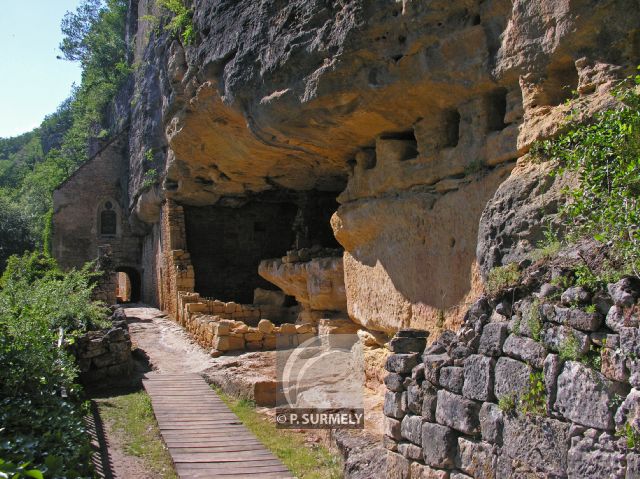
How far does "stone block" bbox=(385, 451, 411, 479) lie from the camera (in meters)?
4.46

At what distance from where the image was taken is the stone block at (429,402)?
4250 millimetres

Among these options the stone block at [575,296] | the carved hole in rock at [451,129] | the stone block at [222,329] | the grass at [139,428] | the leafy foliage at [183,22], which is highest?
the leafy foliage at [183,22]

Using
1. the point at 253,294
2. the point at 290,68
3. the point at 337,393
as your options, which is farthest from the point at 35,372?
the point at 253,294

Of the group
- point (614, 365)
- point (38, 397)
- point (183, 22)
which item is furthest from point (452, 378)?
point (183, 22)

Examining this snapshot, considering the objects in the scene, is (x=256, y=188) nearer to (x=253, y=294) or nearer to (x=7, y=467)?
(x=253, y=294)

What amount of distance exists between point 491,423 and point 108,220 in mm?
21065

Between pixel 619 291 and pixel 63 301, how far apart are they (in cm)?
973

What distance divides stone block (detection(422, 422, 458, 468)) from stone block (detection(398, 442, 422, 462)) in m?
0.09

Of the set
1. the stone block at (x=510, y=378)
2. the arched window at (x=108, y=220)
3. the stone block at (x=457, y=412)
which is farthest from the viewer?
the arched window at (x=108, y=220)

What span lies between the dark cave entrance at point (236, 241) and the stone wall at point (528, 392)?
446 inches

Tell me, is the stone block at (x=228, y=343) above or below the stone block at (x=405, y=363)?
below

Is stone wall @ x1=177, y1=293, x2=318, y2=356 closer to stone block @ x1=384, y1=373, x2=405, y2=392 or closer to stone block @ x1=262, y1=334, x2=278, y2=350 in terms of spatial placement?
stone block @ x1=262, y1=334, x2=278, y2=350

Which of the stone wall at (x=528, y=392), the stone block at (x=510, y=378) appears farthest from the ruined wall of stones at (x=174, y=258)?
the stone block at (x=510, y=378)

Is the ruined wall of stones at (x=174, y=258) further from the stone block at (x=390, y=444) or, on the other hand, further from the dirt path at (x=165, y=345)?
the stone block at (x=390, y=444)
